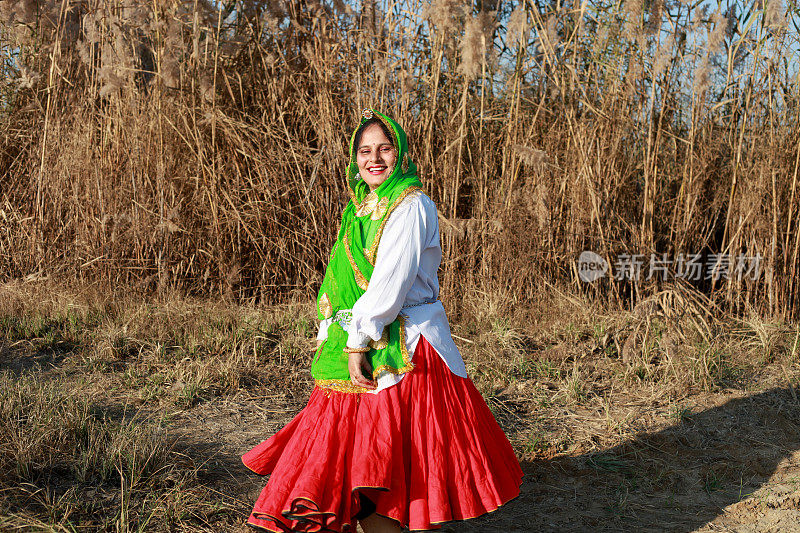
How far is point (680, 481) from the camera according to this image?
8.75 ft

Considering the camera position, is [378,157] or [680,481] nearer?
[378,157]

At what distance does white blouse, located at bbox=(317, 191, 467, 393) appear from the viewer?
1.71 meters

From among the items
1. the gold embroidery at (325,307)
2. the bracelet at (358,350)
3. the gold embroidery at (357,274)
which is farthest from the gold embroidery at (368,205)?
the bracelet at (358,350)

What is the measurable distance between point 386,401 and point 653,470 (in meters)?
1.47

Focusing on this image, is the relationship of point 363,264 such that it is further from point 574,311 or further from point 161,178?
point 161,178

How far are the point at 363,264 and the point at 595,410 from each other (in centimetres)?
179

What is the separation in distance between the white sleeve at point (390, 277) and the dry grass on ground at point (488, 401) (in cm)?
86

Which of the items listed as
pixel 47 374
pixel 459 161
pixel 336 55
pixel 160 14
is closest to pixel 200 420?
pixel 47 374

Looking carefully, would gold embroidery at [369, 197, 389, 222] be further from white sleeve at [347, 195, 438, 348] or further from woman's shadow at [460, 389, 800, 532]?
woman's shadow at [460, 389, 800, 532]

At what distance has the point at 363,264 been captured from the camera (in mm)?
1850

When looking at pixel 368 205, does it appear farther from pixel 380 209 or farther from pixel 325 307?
pixel 325 307

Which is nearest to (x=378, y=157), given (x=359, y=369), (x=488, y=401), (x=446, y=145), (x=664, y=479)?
(x=359, y=369)

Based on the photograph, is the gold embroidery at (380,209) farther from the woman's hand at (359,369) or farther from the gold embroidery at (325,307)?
the woman's hand at (359,369)

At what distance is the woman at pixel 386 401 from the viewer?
1.71 m
